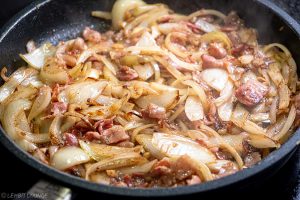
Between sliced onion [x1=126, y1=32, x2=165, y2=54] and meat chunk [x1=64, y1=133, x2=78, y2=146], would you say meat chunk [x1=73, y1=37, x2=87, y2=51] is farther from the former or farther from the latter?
meat chunk [x1=64, y1=133, x2=78, y2=146]

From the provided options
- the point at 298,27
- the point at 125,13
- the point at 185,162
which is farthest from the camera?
the point at 125,13

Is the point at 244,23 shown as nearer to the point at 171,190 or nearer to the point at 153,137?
the point at 153,137

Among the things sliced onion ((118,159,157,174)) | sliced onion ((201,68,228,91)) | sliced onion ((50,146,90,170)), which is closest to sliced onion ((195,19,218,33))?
sliced onion ((201,68,228,91))

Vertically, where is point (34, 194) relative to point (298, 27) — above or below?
below

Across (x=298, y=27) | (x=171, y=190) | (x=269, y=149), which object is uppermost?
(x=298, y=27)

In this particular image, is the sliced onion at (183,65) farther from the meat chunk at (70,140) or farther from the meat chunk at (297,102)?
the meat chunk at (70,140)

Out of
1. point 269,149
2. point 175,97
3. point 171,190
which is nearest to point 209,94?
point 175,97
